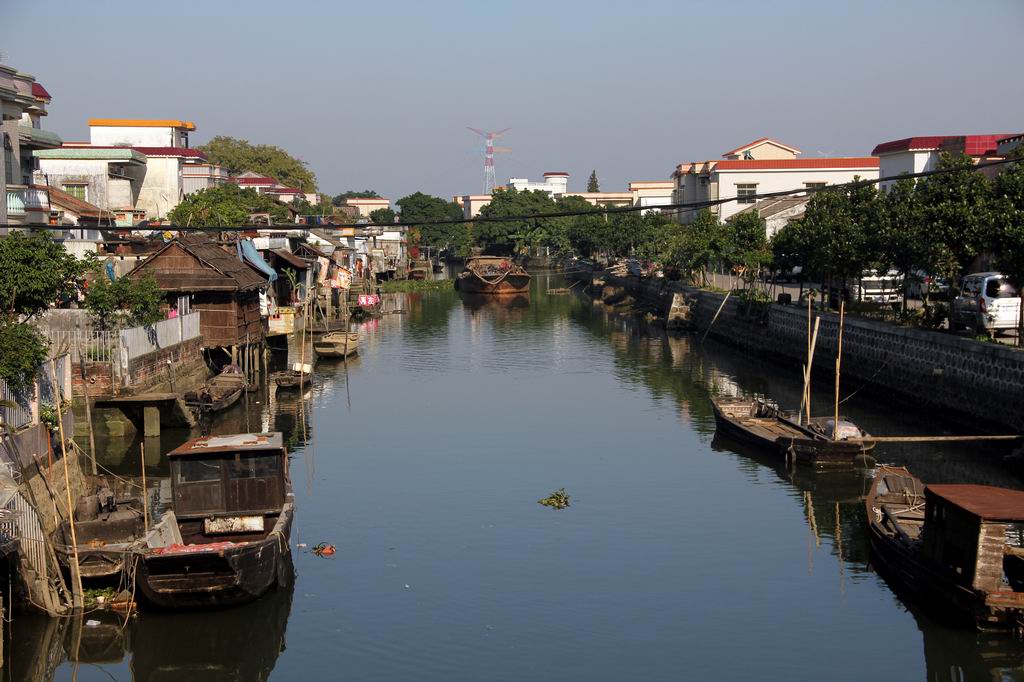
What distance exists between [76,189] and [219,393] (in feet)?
89.1

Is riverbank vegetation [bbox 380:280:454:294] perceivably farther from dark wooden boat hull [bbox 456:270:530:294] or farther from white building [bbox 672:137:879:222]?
white building [bbox 672:137:879:222]

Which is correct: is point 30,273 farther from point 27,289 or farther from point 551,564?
point 551,564

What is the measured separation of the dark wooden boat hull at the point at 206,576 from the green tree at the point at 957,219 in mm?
26980

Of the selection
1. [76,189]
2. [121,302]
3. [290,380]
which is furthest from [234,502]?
[76,189]

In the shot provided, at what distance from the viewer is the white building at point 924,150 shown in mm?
61312

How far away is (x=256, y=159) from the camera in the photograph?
443 ft

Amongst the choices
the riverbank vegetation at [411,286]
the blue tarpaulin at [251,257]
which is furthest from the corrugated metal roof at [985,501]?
the riverbank vegetation at [411,286]

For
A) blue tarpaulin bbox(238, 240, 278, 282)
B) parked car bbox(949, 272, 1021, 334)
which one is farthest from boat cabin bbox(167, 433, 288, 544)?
blue tarpaulin bbox(238, 240, 278, 282)

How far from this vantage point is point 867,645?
20141 millimetres

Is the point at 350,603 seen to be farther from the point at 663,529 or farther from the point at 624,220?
the point at 624,220

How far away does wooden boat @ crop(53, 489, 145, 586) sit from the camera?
64.8ft

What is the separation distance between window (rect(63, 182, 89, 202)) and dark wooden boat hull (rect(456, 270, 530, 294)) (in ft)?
147

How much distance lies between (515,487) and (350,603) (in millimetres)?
9819

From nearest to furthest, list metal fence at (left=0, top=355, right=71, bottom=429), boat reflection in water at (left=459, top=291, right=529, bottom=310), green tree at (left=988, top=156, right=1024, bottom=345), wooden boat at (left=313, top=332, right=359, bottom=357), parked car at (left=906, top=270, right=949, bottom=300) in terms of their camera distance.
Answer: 1. metal fence at (left=0, top=355, right=71, bottom=429)
2. green tree at (left=988, top=156, right=1024, bottom=345)
3. parked car at (left=906, top=270, right=949, bottom=300)
4. wooden boat at (left=313, top=332, right=359, bottom=357)
5. boat reflection in water at (left=459, top=291, right=529, bottom=310)
